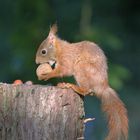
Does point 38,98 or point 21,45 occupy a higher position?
point 21,45

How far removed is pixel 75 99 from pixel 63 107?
0.11 m

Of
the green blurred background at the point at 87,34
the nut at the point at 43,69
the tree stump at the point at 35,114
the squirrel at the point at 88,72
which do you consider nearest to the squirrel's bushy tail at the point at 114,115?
the squirrel at the point at 88,72

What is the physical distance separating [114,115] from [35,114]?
2.61 feet

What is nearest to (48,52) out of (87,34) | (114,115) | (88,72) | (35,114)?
(88,72)

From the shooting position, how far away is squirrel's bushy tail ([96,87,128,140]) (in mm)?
4548

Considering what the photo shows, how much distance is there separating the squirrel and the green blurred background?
142 centimetres

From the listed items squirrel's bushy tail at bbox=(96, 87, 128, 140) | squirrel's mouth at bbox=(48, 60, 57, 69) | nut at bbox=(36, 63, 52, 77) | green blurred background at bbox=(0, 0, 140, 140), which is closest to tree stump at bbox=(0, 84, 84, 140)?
squirrel's bushy tail at bbox=(96, 87, 128, 140)

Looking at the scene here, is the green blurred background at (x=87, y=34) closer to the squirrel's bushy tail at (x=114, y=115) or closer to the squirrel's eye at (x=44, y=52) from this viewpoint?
the squirrel's eye at (x=44, y=52)

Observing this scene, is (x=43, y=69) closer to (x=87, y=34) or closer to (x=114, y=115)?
(x=114, y=115)

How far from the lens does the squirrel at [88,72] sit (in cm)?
462

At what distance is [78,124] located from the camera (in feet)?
13.5

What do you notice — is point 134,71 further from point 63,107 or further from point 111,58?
point 63,107

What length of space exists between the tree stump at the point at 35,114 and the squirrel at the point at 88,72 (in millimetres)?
354

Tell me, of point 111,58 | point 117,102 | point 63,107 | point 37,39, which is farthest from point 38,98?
point 111,58
